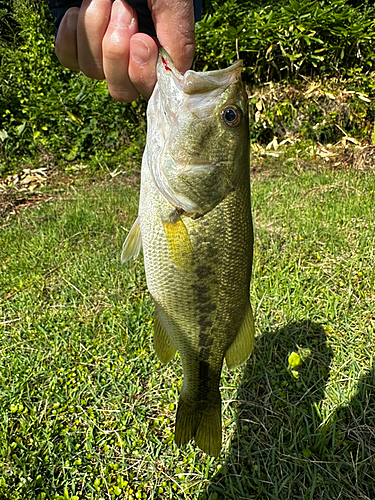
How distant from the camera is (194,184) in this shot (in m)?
1.58

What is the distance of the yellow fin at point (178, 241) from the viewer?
1549 mm

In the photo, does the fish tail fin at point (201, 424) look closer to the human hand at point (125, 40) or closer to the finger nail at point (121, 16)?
the human hand at point (125, 40)

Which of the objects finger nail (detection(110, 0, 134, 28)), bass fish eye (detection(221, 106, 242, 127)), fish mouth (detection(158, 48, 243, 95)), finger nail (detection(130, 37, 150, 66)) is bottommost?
bass fish eye (detection(221, 106, 242, 127))

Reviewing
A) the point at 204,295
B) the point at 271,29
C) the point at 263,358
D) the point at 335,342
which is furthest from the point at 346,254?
the point at 271,29

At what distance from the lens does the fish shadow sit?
2.28 meters

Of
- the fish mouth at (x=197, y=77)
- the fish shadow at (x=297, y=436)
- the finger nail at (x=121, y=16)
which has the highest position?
the finger nail at (x=121, y=16)

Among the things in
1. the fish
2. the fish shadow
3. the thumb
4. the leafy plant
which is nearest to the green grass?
the fish shadow

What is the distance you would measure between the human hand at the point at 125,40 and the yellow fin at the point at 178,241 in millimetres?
514

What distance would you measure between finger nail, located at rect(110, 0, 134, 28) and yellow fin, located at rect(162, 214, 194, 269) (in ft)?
2.26

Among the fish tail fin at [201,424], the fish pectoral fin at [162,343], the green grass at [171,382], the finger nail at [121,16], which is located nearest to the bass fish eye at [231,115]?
the finger nail at [121,16]

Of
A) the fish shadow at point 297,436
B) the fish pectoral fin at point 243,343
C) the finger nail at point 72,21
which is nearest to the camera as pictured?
the finger nail at point 72,21

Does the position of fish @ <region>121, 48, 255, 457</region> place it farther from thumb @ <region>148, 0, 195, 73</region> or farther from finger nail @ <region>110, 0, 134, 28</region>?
finger nail @ <region>110, 0, 134, 28</region>

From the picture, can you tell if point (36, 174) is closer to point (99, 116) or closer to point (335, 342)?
point (99, 116)

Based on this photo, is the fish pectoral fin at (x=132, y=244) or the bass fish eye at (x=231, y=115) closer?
the bass fish eye at (x=231, y=115)
